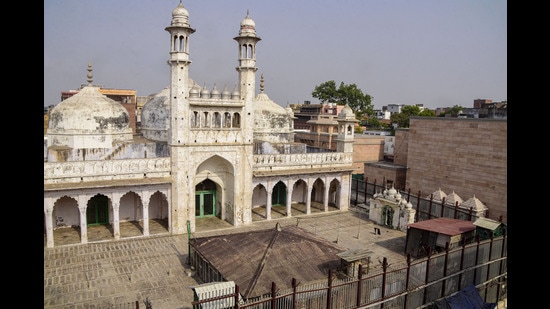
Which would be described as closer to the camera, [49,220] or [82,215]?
[49,220]

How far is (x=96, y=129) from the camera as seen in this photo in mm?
26688

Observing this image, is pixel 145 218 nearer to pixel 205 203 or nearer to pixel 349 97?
pixel 205 203

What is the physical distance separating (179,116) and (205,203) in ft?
20.3

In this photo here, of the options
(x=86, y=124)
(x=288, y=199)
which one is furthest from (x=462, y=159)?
(x=86, y=124)

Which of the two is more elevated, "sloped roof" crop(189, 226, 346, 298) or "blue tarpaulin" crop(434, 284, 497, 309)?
"sloped roof" crop(189, 226, 346, 298)

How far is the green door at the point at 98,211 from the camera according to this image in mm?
22406

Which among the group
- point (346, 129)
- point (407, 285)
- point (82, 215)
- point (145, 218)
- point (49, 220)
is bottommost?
point (407, 285)

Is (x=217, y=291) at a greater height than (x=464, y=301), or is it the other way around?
(x=217, y=291)

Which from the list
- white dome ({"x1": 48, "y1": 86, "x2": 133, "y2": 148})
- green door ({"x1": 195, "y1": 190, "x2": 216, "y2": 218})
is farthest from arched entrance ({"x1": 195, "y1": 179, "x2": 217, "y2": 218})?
white dome ({"x1": 48, "y1": 86, "x2": 133, "y2": 148})

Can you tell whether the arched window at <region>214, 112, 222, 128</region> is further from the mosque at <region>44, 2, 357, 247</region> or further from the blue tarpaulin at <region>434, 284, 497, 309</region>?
the blue tarpaulin at <region>434, 284, 497, 309</region>

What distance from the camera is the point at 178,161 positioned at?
71.7 feet

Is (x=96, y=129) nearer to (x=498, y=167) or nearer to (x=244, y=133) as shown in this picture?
(x=244, y=133)

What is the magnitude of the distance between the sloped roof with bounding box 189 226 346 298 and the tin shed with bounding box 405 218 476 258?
5.56m

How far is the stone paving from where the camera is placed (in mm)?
14923
